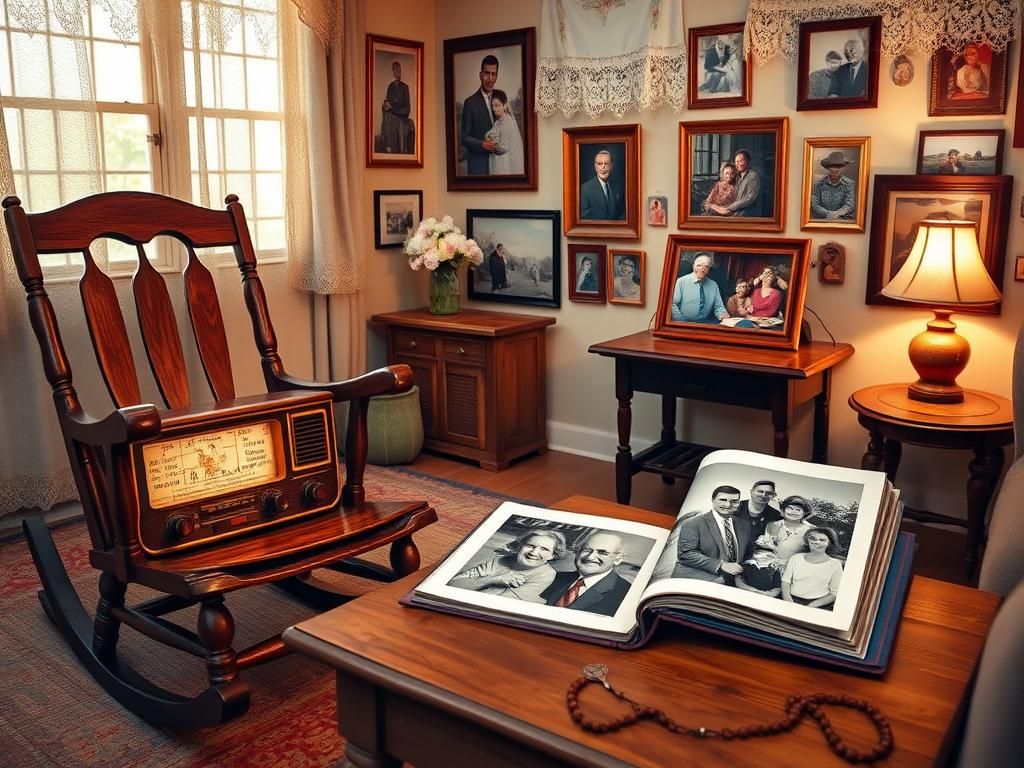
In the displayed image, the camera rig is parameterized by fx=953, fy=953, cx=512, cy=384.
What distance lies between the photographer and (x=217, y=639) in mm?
2094

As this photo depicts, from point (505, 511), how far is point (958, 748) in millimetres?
773

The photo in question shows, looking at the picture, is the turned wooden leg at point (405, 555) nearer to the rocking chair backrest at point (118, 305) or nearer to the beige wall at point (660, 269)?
the rocking chair backrest at point (118, 305)

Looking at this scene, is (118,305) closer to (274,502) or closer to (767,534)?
(274,502)

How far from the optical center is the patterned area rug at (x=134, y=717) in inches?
84.9

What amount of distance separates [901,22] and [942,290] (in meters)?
1.02

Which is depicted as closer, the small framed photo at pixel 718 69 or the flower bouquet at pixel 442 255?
the small framed photo at pixel 718 69

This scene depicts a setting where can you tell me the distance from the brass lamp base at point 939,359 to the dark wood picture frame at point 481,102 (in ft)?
6.46

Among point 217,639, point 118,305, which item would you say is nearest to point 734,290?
point 118,305

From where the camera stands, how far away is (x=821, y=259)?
365cm

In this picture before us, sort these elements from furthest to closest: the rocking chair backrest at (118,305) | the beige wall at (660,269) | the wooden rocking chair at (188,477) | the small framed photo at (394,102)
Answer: the small framed photo at (394,102)
the beige wall at (660,269)
the rocking chair backrest at (118,305)
the wooden rocking chair at (188,477)

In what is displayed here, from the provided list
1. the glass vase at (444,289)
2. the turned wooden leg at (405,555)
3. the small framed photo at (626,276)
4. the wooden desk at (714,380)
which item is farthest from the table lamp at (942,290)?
the glass vase at (444,289)

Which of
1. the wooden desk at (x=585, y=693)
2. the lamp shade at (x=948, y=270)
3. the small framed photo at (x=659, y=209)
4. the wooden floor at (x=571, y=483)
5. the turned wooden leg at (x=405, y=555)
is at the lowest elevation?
the wooden floor at (x=571, y=483)

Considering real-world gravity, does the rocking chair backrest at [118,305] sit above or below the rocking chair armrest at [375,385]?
above

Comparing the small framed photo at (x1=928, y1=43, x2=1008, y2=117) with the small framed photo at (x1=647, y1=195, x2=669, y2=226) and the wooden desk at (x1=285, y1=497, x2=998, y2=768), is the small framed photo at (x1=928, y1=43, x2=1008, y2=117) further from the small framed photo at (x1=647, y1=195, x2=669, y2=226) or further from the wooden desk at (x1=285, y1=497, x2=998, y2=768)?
the wooden desk at (x1=285, y1=497, x2=998, y2=768)
